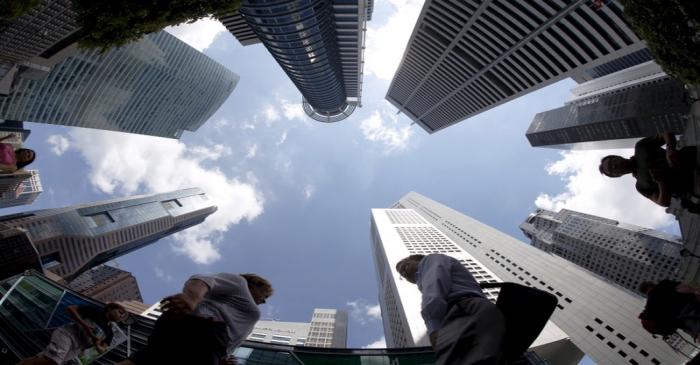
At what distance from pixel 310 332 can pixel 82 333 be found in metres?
92.5

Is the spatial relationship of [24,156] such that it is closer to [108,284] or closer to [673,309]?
[673,309]

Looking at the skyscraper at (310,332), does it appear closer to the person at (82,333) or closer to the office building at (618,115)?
the person at (82,333)

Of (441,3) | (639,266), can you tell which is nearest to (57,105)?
(441,3)

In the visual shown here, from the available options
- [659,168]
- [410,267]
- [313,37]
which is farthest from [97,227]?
[659,168]

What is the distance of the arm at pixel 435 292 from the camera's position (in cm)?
330

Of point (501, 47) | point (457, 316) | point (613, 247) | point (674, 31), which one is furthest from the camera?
point (613, 247)

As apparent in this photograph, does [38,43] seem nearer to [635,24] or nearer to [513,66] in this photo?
[635,24]

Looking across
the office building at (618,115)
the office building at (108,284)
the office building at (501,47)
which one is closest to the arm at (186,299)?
the office building at (501,47)

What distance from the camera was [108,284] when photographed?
112 metres

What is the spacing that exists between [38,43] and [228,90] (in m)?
132

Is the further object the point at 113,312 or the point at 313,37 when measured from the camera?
the point at 313,37

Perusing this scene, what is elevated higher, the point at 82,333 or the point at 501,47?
the point at 501,47

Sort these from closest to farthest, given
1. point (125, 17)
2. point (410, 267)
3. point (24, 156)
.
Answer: point (410, 267) → point (24, 156) → point (125, 17)

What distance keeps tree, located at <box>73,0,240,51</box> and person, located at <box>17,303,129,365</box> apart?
789 cm
